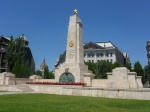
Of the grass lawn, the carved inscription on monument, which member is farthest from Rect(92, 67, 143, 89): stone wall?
the grass lawn

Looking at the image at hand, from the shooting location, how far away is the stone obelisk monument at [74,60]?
2870cm

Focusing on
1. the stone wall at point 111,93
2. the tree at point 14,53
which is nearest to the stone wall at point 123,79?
the stone wall at point 111,93

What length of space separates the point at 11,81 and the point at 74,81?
11.4 m

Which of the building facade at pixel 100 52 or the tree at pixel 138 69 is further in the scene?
the building facade at pixel 100 52

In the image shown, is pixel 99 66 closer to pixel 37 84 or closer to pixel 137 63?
pixel 137 63

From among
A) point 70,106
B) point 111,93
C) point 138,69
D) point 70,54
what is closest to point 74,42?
point 70,54

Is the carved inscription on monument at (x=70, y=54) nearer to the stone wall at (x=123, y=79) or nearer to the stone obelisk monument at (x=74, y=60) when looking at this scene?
the stone obelisk monument at (x=74, y=60)

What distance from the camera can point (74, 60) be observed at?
29.5 m

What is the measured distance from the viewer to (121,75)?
24.9 m

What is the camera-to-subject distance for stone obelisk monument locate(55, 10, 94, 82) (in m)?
28.7

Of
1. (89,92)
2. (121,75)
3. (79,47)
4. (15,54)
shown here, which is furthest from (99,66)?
(89,92)

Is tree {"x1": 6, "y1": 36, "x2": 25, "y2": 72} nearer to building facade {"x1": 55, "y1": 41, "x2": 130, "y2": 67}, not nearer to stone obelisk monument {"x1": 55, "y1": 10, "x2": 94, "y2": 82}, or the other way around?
stone obelisk monument {"x1": 55, "y1": 10, "x2": 94, "y2": 82}

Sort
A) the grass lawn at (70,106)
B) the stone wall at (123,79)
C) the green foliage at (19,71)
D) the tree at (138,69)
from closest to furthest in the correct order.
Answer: the grass lawn at (70,106), the stone wall at (123,79), the green foliage at (19,71), the tree at (138,69)

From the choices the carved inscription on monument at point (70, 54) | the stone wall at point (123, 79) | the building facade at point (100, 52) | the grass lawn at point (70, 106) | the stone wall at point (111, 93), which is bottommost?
the grass lawn at point (70, 106)
